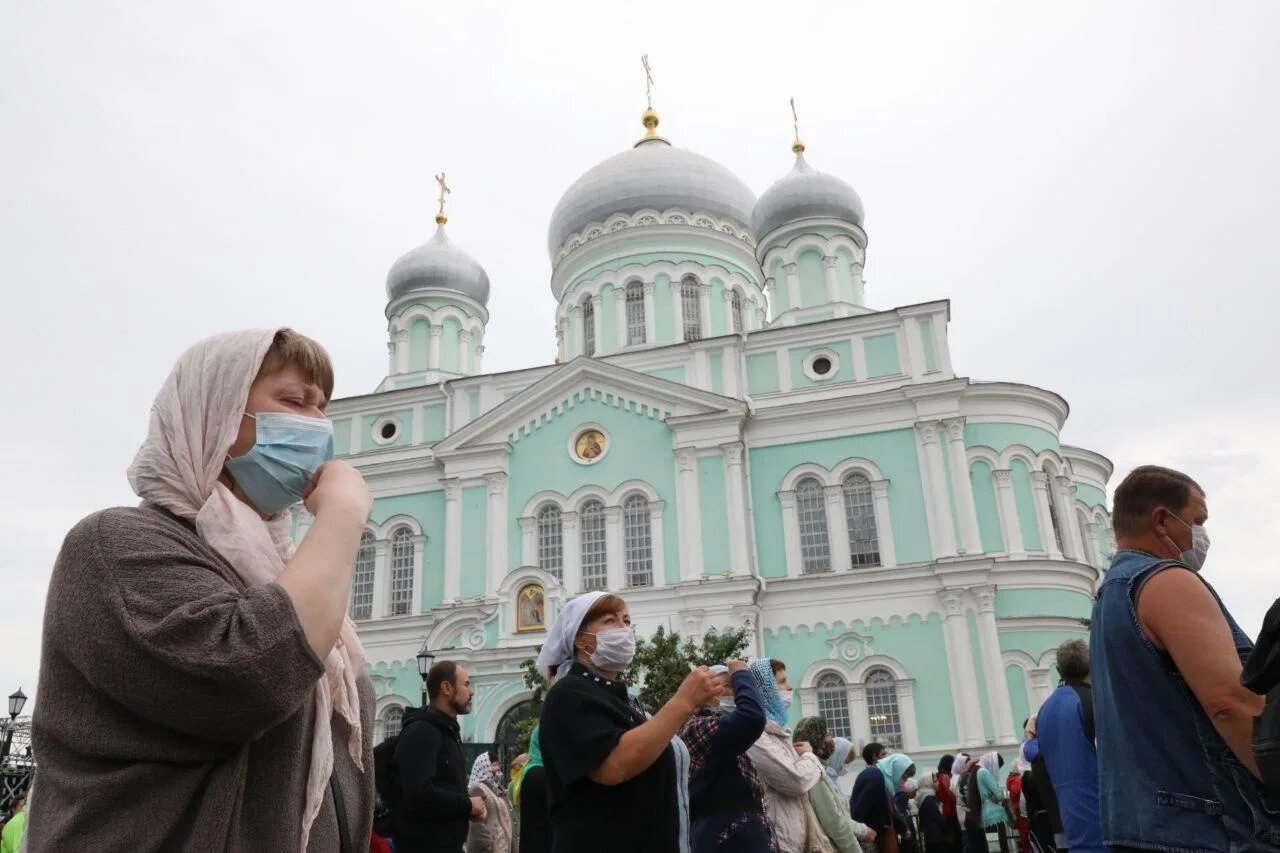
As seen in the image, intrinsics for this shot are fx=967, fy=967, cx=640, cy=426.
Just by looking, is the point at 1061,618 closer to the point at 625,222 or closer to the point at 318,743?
the point at 625,222

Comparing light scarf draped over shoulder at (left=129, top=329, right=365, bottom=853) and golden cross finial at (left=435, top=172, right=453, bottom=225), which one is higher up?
golden cross finial at (left=435, top=172, right=453, bottom=225)

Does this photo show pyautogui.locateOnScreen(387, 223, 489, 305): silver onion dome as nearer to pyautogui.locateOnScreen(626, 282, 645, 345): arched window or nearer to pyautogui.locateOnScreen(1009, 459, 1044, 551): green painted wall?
pyautogui.locateOnScreen(626, 282, 645, 345): arched window

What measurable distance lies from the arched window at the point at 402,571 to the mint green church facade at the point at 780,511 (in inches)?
2.8

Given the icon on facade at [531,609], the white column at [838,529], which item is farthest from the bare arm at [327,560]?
the white column at [838,529]

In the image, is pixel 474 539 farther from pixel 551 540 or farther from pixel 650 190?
pixel 650 190

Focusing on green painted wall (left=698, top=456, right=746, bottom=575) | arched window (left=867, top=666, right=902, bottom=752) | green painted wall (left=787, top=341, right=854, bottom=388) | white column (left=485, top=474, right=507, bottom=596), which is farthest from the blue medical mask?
green painted wall (left=787, top=341, right=854, bottom=388)

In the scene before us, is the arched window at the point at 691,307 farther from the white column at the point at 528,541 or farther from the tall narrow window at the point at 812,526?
the white column at the point at 528,541

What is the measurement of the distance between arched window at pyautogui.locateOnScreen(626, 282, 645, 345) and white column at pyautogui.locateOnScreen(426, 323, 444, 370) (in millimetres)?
6275

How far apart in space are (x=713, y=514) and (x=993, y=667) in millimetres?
6489

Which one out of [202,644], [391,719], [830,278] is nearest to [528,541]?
[391,719]

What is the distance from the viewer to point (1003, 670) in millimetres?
19281

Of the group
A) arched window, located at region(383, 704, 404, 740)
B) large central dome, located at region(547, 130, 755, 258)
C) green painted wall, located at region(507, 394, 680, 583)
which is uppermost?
large central dome, located at region(547, 130, 755, 258)

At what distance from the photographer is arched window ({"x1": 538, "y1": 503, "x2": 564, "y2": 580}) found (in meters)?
22.1

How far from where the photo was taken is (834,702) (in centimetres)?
1991
